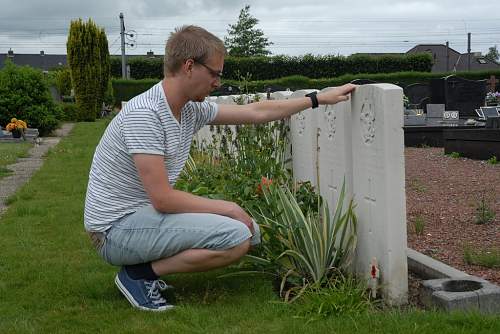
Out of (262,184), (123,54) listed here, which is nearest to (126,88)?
(123,54)

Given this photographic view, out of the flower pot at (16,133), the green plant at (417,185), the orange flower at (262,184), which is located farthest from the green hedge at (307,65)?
the orange flower at (262,184)

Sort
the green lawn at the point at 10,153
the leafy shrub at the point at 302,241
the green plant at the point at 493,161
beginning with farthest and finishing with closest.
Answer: the green lawn at the point at 10,153 < the green plant at the point at 493,161 < the leafy shrub at the point at 302,241

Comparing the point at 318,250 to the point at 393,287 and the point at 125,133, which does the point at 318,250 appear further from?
the point at 125,133

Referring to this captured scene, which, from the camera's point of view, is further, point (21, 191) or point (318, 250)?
point (21, 191)

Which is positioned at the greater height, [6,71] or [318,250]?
[6,71]

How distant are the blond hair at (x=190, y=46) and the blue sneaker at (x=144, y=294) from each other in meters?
0.99

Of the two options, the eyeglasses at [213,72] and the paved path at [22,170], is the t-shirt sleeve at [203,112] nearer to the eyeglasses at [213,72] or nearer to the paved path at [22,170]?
the eyeglasses at [213,72]

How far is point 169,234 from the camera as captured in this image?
313 cm

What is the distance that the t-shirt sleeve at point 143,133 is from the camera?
9.93 feet

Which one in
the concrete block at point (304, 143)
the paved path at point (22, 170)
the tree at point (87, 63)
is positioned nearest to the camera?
the concrete block at point (304, 143)

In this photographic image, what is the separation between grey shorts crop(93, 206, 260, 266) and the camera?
312cm

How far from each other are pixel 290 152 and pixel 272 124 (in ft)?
1.29

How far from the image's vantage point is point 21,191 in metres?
7.44

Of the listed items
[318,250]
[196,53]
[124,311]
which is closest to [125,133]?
[196,53]
